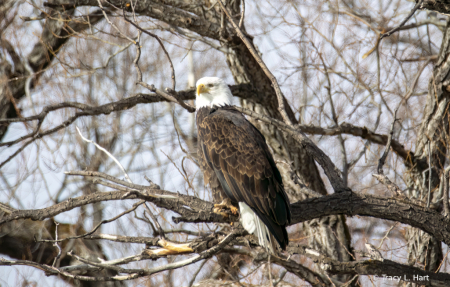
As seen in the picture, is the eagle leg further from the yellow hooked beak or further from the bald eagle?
the yellow hooked beak

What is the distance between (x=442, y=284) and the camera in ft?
9.52

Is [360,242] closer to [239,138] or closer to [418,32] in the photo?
[418,32]

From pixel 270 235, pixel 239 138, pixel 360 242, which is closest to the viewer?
pixel 270 235

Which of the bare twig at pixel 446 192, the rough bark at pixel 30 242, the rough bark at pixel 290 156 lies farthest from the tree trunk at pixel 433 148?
the rough bark at pixel 30 242

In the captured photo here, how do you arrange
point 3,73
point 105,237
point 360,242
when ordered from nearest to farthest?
point 105,237 → point 3,73 → point 360,242

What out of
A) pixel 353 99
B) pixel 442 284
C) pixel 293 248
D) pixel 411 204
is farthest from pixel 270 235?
pixel 353 99

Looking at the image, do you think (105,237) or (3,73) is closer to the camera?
(105,237)

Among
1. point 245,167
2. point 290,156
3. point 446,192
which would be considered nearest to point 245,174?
point 245,167

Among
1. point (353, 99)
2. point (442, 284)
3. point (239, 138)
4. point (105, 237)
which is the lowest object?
point (442, 284)

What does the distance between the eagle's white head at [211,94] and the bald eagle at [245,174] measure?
315 millimetres

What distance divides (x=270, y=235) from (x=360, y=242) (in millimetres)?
4574

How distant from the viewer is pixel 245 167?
3.15 meters

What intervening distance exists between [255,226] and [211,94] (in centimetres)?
150

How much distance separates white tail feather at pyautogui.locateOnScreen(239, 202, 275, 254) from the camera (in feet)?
9.79
